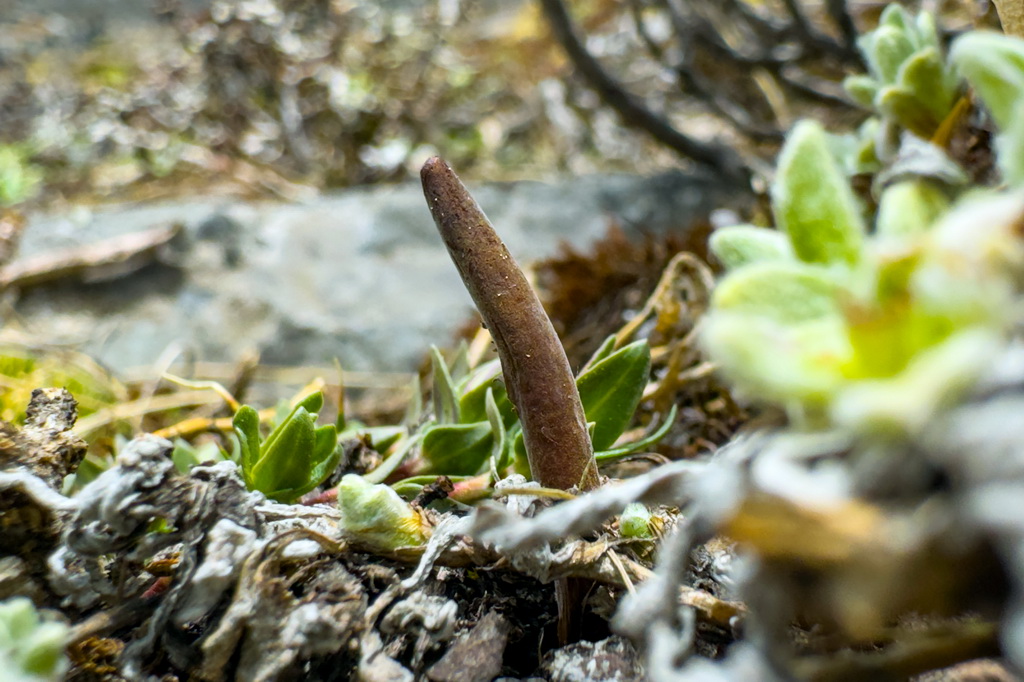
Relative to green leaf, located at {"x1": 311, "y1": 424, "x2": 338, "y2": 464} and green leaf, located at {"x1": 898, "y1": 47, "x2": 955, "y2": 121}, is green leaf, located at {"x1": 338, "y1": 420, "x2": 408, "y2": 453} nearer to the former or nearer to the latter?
green leaf, located at {"x1": 311, "y1": 424, "x2": 338, "y2": 464}

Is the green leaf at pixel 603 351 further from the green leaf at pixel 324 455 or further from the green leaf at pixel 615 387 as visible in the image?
the green leaf at pixel 324 455

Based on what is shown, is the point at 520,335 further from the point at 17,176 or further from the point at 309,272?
the point at 17,176

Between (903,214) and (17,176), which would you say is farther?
(17,176)

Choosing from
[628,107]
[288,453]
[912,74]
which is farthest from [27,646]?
[628,107]

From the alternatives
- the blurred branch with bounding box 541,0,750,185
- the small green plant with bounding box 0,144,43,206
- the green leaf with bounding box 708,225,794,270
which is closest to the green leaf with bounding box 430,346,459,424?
the green leaf with bounding box 708,225,794,270

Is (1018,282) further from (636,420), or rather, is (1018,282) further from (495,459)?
(636,420)

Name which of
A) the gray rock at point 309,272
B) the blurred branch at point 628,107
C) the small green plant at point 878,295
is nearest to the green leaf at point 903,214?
the small green plant at point 878,295
